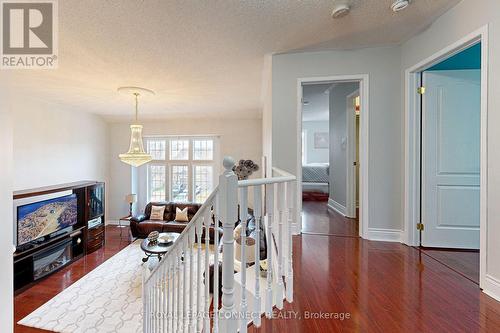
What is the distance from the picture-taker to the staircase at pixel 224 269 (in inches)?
39.8

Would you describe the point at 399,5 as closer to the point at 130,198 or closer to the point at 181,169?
the point at 181,169

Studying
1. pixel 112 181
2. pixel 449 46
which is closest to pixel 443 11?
pixel 449 46

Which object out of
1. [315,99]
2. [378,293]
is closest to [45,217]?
[378,293]

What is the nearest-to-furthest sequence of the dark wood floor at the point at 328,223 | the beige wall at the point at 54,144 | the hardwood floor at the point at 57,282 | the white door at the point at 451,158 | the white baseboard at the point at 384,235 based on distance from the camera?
the white door at the point at 451,158 < the white baseboard at the point at 384,235 < the dark wood floor at the point at 328,223 < the hardwood floor at the point at 57,282 < the beige wall at the point at 54,144

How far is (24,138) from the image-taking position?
13.9ft

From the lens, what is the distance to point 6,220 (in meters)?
1.62

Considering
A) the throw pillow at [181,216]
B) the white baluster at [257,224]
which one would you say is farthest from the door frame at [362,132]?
the throw pillow at [181,216]

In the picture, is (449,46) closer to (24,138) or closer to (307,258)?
(307,258)

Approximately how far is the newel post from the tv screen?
450 cm

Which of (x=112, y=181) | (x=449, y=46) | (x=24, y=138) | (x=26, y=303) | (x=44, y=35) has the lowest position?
(x=26, y=303)

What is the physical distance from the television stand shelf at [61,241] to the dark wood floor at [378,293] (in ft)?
14.6

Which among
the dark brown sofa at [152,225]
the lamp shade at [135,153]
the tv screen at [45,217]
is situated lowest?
the dark brown sofa at [152,225]

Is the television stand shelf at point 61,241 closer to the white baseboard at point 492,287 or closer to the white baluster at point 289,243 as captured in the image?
the white baluster at point 289,243

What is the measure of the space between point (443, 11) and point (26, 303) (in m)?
6.23
